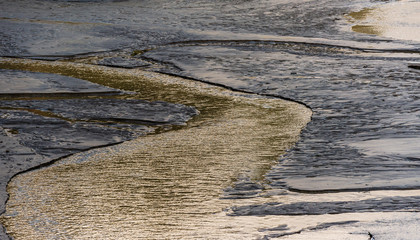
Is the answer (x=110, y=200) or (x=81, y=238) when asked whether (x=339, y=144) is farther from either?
(x=81, y=238)

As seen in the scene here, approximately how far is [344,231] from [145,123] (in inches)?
57.0

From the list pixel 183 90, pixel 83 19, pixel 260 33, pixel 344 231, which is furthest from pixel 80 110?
pixel 83 19

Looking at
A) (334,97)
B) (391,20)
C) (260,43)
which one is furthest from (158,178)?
(391,20)

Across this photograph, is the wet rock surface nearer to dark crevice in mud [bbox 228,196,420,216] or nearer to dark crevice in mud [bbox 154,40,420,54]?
dark crevice in mud [bbox 154,40,420,54]

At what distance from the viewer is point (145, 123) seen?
3.00 metres

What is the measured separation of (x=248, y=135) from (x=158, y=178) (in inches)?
24.6

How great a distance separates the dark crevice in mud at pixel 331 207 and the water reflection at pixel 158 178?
0.33ft

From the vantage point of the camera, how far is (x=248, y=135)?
2748 millimetres

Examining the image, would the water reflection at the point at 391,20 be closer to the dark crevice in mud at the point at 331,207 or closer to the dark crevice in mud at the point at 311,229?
the dark crevice in mud at the point at 331,207

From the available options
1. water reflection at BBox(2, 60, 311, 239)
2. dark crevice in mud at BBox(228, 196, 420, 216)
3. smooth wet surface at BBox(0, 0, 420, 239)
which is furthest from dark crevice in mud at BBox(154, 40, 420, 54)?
dark crevice in mud at BBox(228, 196, 420, 216)

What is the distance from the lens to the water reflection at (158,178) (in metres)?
1.85

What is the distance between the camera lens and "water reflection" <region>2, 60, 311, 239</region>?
1.85 meters

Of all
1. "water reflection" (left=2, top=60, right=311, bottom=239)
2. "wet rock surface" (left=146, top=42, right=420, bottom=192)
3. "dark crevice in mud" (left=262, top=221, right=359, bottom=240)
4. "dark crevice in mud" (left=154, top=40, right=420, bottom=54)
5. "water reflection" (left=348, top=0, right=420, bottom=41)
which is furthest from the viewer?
"water reflection" (left=348, top=0, right=420, bottom=41)

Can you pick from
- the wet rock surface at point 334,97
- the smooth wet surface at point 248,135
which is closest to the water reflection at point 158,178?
the smooth wet surface at point 248,135
